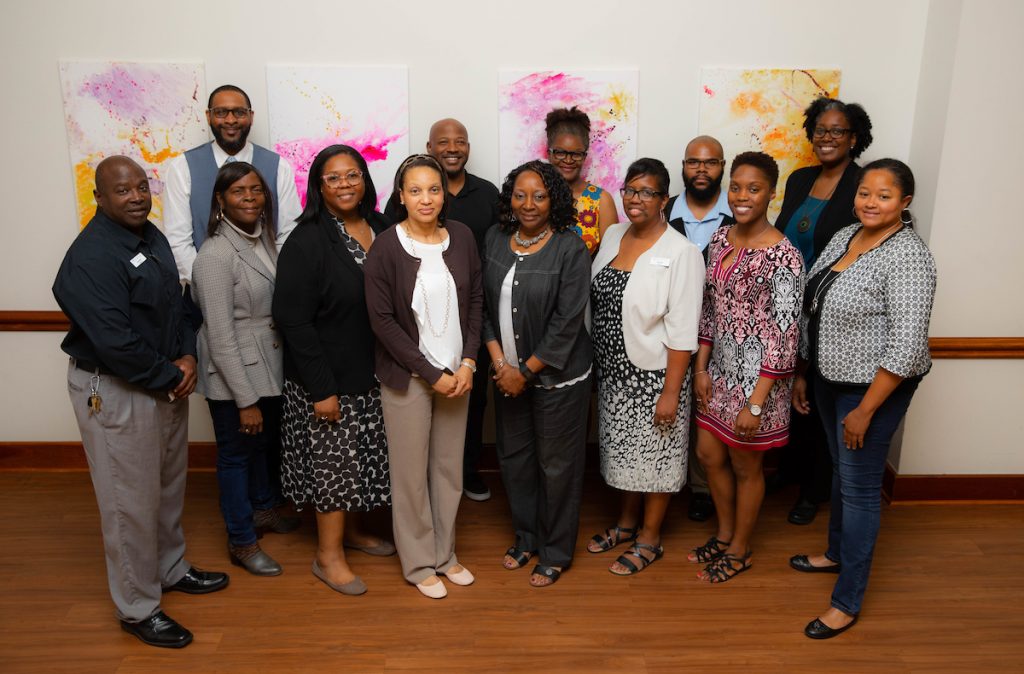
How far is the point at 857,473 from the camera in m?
2.96

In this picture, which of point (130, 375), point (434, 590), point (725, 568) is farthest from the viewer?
point (725, 568)

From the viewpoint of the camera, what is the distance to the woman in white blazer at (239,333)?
3.06 m

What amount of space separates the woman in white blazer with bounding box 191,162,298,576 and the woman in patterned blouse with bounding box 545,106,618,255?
1380 mm

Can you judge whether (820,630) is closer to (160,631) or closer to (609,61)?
(160,631)

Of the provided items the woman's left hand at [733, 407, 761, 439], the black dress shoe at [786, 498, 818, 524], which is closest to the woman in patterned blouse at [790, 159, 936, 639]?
the woman's left hand at [733, 407, 761, 439]

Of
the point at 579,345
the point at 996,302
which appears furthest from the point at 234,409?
the point at 996,302

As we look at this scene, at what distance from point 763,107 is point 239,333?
9.35 feet

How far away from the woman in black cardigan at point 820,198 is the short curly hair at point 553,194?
1.25 meters

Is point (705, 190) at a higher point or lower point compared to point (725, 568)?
higher

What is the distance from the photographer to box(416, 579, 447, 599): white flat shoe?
330 cm

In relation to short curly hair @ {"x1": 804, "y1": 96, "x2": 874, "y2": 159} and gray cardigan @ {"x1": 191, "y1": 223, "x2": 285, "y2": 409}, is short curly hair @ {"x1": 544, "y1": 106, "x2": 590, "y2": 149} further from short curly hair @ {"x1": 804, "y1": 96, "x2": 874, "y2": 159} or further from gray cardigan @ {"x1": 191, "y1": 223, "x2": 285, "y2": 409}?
gray cardigan @ {"x1": 191, "y1": 223, "x2": 285, "y2": 409}

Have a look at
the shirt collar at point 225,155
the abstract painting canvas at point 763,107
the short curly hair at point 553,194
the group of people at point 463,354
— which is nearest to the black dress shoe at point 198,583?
the group of people at point 463,354

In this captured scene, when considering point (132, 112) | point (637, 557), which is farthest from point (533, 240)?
point (132, 112)

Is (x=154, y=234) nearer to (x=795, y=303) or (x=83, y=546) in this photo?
(x=83, y=546)
